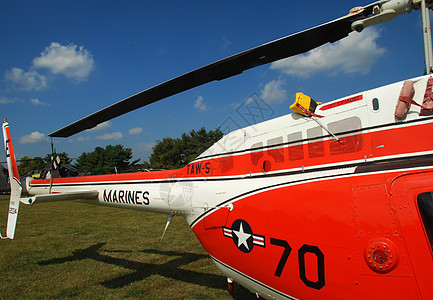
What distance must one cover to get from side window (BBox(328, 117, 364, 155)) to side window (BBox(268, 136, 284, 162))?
2.13 ft

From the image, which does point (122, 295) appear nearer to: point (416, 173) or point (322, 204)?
point (322, 204)

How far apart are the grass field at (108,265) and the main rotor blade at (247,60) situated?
13.2ft

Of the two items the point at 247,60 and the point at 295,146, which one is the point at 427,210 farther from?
the point at 247,60

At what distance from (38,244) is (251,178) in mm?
9421

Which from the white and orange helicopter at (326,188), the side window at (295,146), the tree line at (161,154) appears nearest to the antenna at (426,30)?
the white and orange helicopter at (326,188)

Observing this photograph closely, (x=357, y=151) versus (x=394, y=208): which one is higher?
(x=357, y=151)

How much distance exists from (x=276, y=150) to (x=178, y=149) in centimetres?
4961

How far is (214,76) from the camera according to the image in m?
3.66

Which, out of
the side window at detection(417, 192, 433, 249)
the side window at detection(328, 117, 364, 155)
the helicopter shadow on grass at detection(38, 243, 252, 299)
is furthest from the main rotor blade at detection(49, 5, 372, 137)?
the helicopter shadow on grass at detection(38, 243, 252, 299)

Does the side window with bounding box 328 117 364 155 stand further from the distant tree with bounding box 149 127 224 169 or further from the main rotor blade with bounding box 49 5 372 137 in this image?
the distant tree with bounding box 149 127 224 169

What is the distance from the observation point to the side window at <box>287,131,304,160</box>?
3.57 metres

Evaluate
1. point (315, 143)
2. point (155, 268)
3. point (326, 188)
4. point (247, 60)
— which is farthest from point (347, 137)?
point (155, 268)

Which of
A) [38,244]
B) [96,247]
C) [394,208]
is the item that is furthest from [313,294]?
[38,244]

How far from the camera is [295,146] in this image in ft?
11.9
